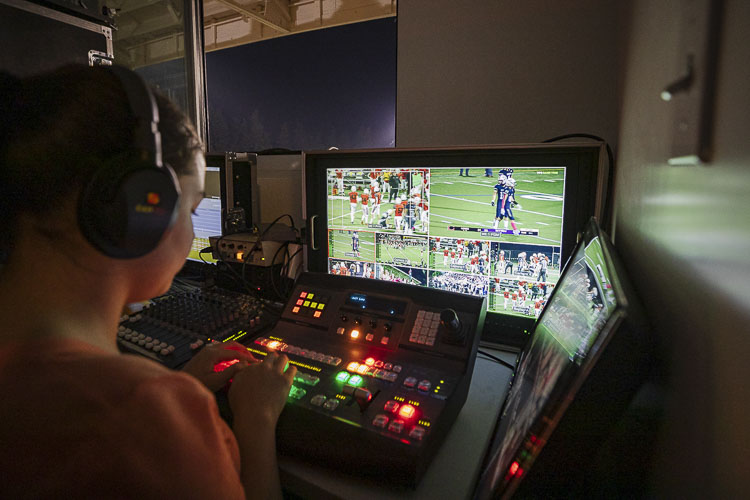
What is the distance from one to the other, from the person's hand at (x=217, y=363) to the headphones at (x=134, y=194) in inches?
14.5

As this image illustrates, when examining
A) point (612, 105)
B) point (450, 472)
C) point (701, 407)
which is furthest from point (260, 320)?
point (612, 105)

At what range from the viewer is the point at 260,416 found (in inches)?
27.3

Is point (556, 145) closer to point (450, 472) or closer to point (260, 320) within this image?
point (450, 472)

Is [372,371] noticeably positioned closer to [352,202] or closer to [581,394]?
[581,394]

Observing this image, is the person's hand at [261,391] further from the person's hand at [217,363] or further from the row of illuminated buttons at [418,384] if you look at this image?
the row of illuminated buttons at [418,384]

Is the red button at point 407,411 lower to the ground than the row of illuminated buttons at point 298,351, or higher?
lower

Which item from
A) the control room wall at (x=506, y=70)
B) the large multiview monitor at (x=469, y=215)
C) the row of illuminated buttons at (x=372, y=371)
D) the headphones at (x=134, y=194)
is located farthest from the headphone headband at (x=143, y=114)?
the control room wall at (x=506, y=70)

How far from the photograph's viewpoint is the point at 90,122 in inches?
19.0

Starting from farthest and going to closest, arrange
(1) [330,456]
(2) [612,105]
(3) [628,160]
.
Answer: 1. (2) [612,105]
2. (3) [628,160]
3. (1) [330,456]

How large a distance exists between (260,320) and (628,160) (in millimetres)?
1056

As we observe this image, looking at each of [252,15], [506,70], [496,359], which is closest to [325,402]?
[496,359]

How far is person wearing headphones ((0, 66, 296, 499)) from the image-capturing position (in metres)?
0.41

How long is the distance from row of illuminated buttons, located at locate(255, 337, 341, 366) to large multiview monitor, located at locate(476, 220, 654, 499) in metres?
0.38

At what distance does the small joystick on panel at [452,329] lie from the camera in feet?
2.79
